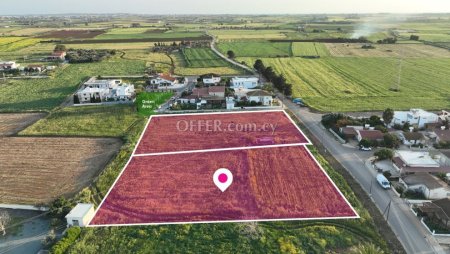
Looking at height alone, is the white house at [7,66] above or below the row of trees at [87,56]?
A: below

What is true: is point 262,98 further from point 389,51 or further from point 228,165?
point 389,51

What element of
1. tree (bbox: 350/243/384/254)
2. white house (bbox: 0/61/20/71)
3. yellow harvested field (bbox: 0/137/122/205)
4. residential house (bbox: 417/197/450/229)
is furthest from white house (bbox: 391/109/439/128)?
white house (bbox: 0/61/20/71)

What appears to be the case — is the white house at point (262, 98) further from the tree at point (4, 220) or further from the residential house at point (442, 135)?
the tree at point (4, 220)

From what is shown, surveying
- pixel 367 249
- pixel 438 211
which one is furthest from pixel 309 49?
pixel 367 249

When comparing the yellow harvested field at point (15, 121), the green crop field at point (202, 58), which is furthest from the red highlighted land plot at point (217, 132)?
the green crop field at point (202, 58)

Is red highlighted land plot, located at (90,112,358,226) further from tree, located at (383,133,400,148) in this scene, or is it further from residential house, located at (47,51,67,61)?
residential house, located at (47,51,67,61)

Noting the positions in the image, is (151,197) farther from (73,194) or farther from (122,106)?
(122,106)

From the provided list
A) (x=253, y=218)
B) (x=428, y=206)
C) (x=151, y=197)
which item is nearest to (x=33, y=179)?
(x=151, y=197)

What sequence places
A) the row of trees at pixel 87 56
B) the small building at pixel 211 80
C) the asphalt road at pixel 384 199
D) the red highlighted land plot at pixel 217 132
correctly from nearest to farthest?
1. the asphalt road at pixel 384 199
2. the red highlighted land plot at pixel 217 132
3. the small building at pixel 211 80
4. the row of trees at pixel 87 56
